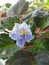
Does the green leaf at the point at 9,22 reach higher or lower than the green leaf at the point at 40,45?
higher

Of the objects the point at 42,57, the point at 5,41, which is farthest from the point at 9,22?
the point at 42,57

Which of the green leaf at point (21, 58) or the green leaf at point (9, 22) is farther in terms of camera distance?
the green leaf at point (9, 22)

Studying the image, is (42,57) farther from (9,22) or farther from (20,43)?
(9,22)

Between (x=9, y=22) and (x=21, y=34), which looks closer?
(x=21, y=34)

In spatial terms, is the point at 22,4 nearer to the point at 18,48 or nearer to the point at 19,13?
the point at 19,13

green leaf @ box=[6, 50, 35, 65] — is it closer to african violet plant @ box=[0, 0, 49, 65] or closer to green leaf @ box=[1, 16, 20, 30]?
african violet plant @ box=[0, 0, 49, 65]

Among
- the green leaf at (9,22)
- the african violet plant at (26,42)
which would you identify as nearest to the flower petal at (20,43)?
the african violet plant at (26,42)

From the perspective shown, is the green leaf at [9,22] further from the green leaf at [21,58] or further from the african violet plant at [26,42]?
the green leaf at [21,58]
